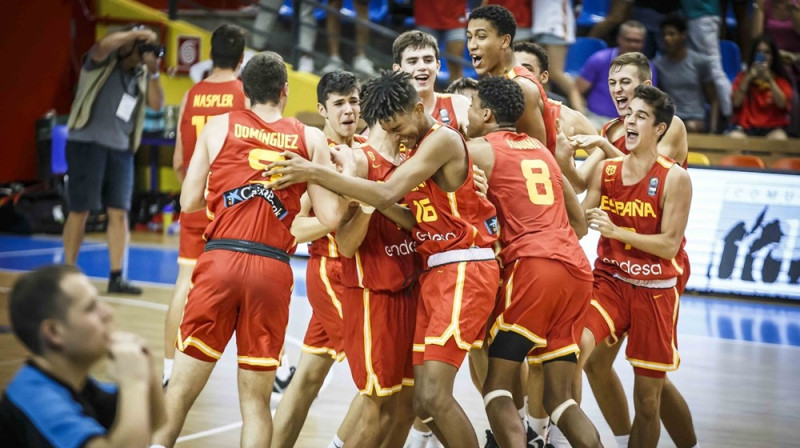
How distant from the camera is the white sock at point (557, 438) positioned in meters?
5.29

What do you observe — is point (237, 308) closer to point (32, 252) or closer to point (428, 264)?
point (428, 264)

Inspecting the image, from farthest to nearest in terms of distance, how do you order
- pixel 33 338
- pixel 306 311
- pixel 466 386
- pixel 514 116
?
pixel 306 311 < pixel 466 386 < pixel 514 116 < pixel 33 338

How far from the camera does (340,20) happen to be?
14.3 metres

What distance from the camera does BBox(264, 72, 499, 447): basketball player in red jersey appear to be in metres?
4.57

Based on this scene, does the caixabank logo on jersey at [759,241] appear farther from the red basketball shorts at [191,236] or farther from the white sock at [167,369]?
the white sock at [167,369]

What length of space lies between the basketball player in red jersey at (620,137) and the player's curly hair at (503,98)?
753 millimetres

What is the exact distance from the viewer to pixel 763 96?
11867mm

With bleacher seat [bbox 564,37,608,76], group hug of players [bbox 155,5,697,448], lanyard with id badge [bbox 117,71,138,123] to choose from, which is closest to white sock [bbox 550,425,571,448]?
group hug of players [bbox 155,5,697,448]

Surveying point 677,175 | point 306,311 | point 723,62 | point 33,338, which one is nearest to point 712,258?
point 723,62

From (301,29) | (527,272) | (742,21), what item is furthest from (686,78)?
(527,272)

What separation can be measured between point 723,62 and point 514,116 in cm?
866

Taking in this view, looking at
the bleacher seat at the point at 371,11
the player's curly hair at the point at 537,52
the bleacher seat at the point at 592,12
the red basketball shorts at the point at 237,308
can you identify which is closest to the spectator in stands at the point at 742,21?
the bleacher seat at the point at 592,12

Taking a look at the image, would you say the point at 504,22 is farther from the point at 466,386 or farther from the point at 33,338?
the point at 33,338

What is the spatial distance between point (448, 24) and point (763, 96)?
146 inches
